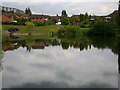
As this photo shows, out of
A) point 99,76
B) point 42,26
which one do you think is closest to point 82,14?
point 42,26

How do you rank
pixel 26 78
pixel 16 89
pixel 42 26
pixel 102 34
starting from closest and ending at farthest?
pixel 16 89
pixel 26 78
pixel 102 34
pixel 42 26

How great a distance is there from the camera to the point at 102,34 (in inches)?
2041

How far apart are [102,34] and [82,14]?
622 inches

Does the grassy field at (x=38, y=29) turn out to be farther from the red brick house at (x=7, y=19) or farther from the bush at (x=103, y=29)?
the bush at (x=103, y=29)

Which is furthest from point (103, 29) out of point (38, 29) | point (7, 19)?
point (7, 19)

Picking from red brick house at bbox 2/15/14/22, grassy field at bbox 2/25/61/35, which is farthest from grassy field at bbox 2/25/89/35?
red brick house at bbox 2/15/14/22

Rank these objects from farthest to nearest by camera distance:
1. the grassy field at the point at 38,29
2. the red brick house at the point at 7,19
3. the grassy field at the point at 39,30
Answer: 1. the red brick house at the point at 7,19
2. the grassy field at the point at 38,29
3. the grassy field at the point at 39,30

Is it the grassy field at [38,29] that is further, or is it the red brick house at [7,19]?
the red brick house at [7,19]

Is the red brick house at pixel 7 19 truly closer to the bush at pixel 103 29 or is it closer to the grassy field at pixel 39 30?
the grassy field at pixel 39 30

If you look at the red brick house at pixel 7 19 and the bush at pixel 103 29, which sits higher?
the red brick house at pixel 7 19

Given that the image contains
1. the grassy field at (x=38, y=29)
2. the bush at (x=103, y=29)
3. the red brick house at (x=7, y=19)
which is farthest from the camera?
the red brick house at (x=7, y=19)

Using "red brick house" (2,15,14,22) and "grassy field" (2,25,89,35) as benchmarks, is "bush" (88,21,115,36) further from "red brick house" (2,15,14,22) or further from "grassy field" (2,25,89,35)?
"red brick house" (2,15,14,22)

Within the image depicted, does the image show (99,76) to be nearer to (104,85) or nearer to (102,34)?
(104,85)

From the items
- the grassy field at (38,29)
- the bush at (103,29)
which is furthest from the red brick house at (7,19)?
the bush at (103,29)
